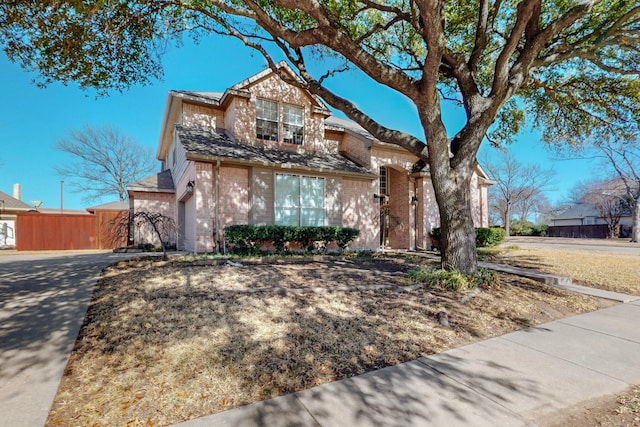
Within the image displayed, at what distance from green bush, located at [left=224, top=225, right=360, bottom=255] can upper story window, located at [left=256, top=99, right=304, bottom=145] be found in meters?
3.92

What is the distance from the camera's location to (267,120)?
38.9 ft

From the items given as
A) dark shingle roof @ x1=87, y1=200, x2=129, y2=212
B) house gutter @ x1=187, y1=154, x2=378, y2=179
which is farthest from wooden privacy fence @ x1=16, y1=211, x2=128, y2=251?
house gutter @ x1=187, y1=154, x2=378, y2=179

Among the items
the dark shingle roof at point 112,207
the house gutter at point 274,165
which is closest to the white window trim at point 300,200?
the house gutter at point 274,165

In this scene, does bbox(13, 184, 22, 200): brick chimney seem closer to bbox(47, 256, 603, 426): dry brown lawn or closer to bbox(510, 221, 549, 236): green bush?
bbox(47, 256, 603, 426): dry brown lawn

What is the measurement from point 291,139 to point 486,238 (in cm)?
1004

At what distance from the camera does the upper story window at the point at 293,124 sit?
39.9ft

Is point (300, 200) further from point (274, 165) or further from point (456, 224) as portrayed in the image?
point (456, 224)

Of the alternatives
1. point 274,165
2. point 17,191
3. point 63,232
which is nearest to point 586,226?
point 274,165

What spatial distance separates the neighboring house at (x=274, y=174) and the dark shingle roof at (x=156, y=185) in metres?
0.04

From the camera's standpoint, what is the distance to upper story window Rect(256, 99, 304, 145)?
461 inches

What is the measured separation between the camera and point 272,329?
12.6 ft

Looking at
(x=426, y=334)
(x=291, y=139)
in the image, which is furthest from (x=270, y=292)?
(x=291, y=139)

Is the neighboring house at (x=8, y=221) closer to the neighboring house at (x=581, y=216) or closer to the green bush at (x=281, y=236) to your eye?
the green bush at (x=281, y=236)

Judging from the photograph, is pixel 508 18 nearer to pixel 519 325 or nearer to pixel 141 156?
pixel 519 325
